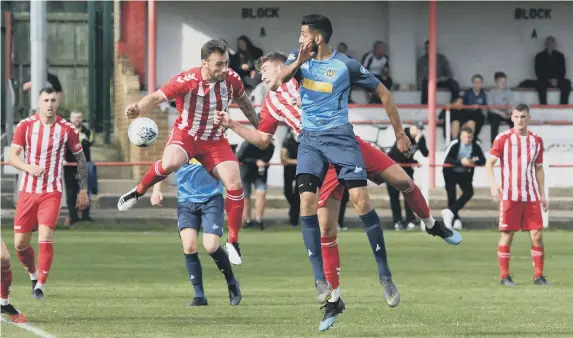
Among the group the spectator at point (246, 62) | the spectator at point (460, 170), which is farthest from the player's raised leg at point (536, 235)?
the spectator at point (246, 62)

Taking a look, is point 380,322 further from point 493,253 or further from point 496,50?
point 496,50

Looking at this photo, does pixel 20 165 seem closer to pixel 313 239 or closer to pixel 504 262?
pixel 313 239

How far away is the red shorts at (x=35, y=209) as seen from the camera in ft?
48.3

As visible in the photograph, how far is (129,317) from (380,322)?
219 centimetres

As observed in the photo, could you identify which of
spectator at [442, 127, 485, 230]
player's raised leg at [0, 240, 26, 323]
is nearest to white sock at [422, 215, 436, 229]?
player's raised leg at [0, 240, 26, 323]

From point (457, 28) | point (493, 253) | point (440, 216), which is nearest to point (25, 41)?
point (457, 28)

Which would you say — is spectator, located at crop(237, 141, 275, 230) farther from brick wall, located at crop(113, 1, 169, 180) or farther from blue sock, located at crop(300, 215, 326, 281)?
blue sock, located at crop(300, 215, 326, 281)

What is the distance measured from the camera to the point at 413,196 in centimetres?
1241

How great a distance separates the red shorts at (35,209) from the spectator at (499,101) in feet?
53.9

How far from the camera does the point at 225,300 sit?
14328 mm

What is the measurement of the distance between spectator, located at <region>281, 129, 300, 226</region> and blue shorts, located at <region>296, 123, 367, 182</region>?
41.5 feet

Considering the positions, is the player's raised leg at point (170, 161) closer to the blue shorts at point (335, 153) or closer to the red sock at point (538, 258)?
the blue shorts at point (335, 153)

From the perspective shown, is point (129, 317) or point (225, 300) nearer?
point (129, 317)

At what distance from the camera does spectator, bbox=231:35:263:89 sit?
98.3ft
